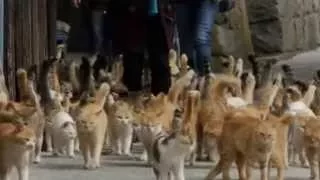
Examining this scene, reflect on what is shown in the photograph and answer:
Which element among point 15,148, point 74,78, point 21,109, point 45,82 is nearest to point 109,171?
point 45,82

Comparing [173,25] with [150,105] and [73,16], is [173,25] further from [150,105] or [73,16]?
[73,16]

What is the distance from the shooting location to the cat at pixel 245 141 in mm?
6148

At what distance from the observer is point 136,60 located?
32.4 ft

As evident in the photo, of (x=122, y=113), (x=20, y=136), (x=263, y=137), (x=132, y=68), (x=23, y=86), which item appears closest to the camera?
(x=20, y=136)

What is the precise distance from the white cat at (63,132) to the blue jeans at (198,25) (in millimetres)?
1364

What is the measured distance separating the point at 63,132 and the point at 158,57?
186 cm

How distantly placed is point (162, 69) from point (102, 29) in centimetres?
205

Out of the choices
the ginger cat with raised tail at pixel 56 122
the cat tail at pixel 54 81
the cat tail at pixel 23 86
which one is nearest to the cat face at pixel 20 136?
the cat tail at pixel 23 86

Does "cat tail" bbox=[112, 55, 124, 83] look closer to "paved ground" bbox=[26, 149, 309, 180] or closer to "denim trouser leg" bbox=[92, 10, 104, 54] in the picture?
"paved ground" bbox=[26, 149, 309, 180]

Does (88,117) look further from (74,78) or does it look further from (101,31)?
(101,31)

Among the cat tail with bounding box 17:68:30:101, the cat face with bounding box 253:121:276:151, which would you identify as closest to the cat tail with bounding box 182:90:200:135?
the cat face with bounding box 253:121:276:151

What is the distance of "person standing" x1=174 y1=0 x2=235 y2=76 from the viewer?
352 inches

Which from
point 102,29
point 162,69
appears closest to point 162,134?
point 162,69

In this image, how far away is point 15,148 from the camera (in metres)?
6.02
